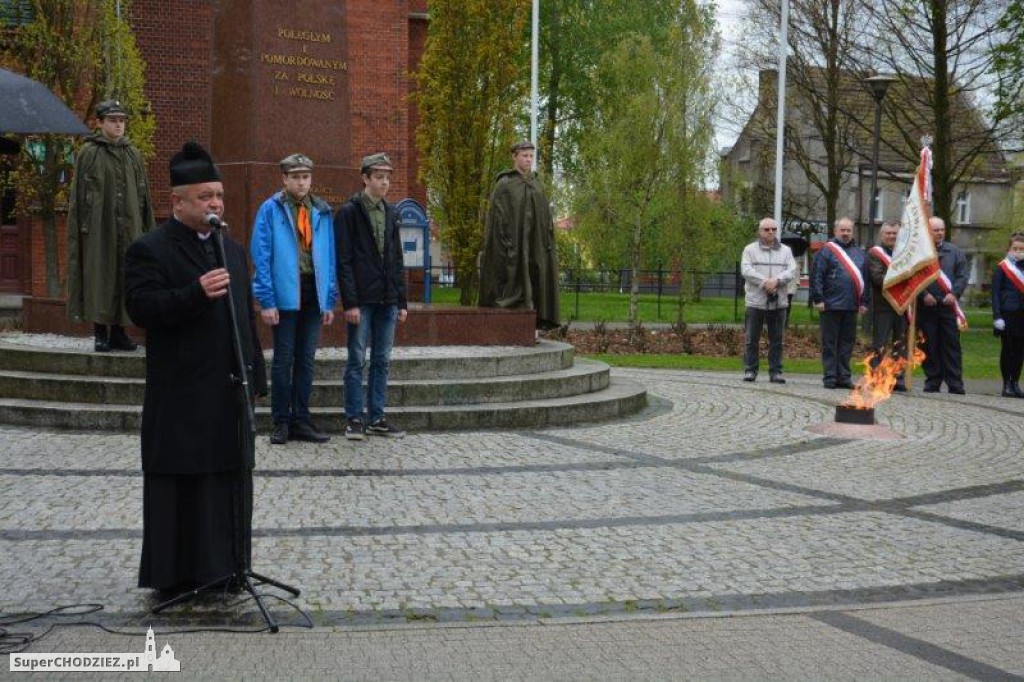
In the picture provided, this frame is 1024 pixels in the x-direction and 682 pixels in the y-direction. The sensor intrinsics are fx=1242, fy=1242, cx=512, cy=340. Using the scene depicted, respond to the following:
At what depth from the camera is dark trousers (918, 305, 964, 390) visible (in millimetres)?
16641

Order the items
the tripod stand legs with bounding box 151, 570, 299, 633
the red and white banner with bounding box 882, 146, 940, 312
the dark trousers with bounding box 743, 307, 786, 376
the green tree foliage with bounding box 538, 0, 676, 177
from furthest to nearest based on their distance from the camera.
Result: the green tree foliage with bounding box 538, 0, 676, 177, the dark trousers with bounding box 743, 307, 786, 376, the red and white banner with bounding box 882, 146, 940, 312, the tripod stand legs with bounding box 151, 570, 299, 633

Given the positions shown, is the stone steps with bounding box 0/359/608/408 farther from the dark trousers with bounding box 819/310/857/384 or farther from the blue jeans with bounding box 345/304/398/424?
the dark trousers with bounding box 819/310/857/384

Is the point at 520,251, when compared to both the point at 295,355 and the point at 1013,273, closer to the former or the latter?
the point at 295,355

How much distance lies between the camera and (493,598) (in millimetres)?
6090

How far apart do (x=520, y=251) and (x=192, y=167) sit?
29.1 feet

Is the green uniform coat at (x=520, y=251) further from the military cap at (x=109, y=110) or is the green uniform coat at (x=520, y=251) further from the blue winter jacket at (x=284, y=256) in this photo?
the military cap at (x=109, y=110)

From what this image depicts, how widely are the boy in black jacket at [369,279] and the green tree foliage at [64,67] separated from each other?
1870 centimetres

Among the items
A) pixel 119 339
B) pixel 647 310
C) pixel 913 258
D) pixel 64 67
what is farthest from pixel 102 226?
pixel 647 310

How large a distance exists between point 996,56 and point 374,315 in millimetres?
25561

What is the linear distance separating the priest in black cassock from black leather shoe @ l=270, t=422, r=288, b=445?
4555mm

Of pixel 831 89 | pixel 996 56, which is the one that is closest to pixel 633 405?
pixel 996 56

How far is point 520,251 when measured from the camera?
1452 centimetres

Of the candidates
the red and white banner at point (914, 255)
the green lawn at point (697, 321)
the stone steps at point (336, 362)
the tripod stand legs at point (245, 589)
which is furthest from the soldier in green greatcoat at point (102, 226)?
the green lawn at point (697, 321)

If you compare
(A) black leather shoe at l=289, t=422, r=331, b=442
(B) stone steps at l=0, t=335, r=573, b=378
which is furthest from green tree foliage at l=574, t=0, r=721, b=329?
(A) black leather shoe at l=289, t=422, r=331, b=442
